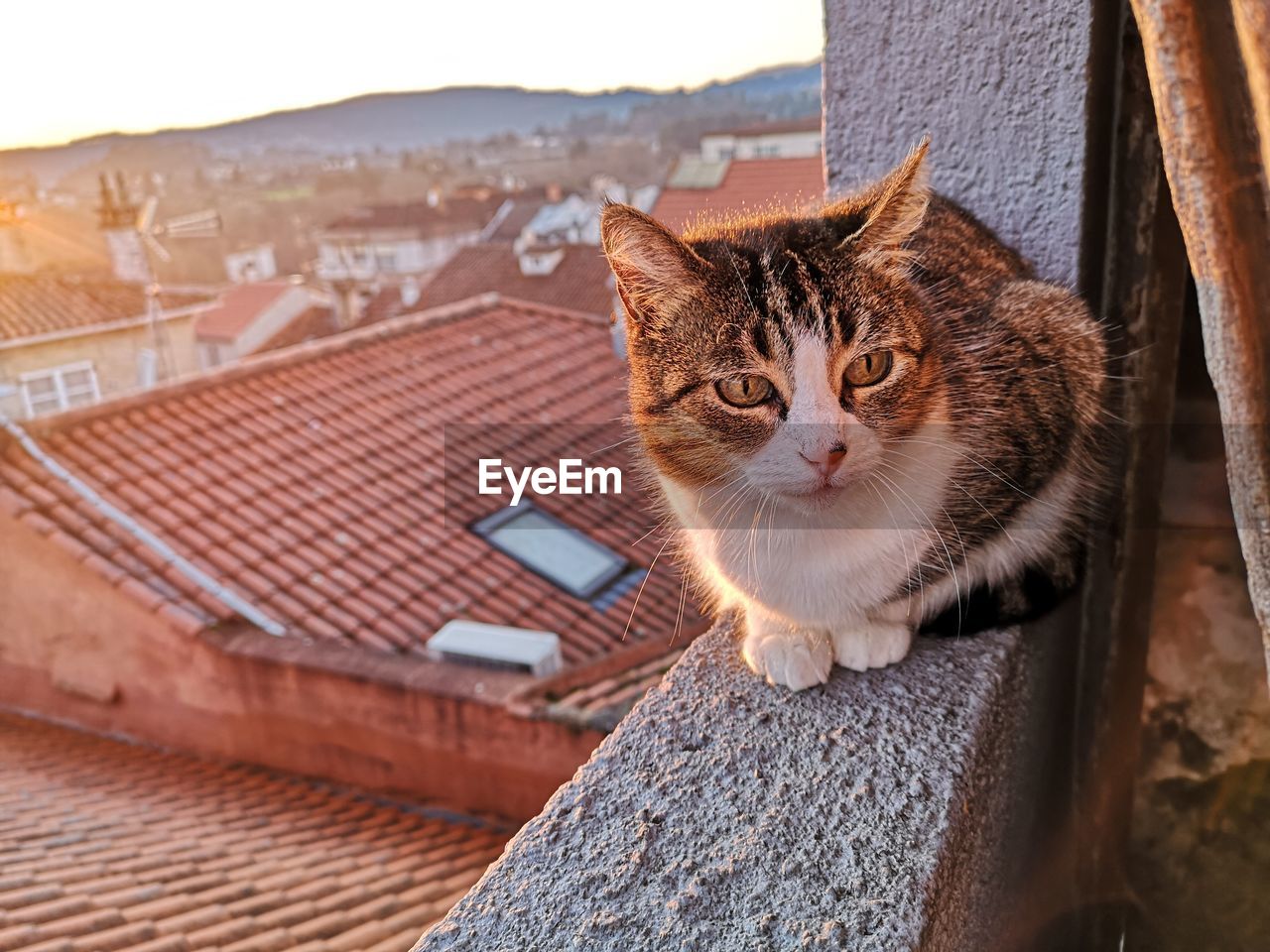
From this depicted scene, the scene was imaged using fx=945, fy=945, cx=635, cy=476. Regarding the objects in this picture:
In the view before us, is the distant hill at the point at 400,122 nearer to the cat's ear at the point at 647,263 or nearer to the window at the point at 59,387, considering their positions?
the window at the point at 59,387

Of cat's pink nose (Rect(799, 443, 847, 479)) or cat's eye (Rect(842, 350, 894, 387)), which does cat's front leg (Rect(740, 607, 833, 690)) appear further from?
cat's eye (Rect(842, 350, 894, 387))

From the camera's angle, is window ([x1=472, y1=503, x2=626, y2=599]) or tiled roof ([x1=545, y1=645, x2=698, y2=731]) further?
window ([x1=472, y1=503, x2=626, y2=599])

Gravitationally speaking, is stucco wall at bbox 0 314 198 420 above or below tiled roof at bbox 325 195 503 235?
below

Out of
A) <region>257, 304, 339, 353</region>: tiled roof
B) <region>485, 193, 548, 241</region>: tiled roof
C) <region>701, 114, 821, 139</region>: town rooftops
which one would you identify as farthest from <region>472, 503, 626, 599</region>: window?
<region>485, 193, 548, 241</region>: tiled roof

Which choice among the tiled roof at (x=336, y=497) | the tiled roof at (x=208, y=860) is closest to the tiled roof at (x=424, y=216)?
the tiled roof at (x=336, y=497)

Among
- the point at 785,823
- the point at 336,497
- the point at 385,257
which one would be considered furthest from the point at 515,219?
the point at 785,823

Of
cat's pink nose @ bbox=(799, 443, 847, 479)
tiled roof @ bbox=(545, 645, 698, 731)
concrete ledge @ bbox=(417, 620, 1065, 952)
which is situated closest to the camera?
concrete ledge @ bbox=(417, 620, 1065, 952)
